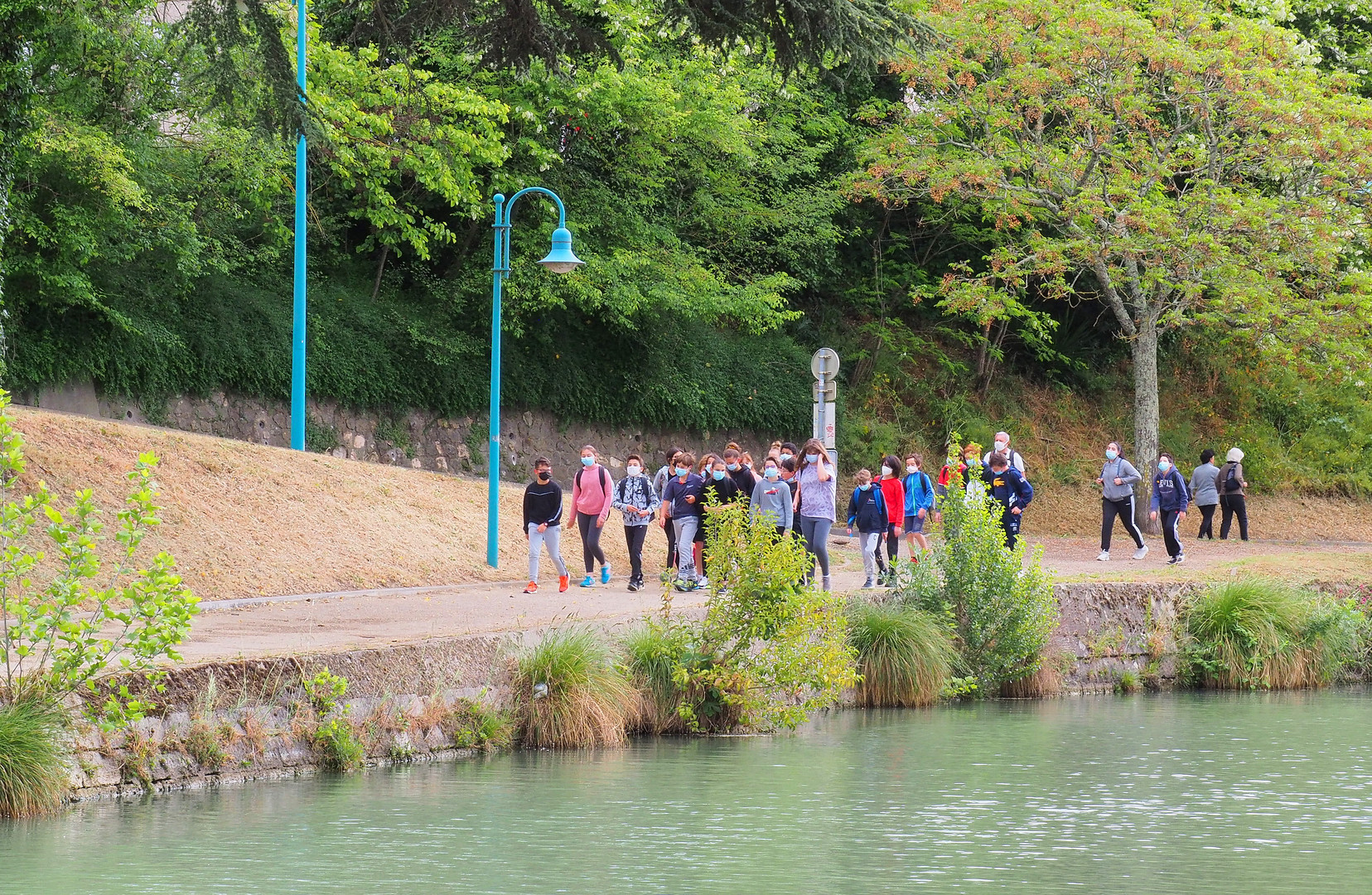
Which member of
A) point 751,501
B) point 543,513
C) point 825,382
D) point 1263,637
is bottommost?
Result: point 1263,637

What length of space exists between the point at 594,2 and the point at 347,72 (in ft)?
13.0

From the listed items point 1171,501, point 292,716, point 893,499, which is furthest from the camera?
point 1171,501

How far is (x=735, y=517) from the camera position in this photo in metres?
13.2

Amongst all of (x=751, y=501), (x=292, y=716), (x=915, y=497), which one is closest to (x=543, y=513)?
(x=751, y=501)

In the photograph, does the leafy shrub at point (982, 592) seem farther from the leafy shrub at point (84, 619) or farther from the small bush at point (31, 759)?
the small bush at point (31, 759)

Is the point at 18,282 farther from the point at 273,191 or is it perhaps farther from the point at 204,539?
the point at 204,539

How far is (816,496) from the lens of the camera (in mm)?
17625

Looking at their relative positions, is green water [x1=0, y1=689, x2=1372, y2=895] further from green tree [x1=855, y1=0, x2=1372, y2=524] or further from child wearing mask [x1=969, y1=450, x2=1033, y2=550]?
green tree [x1=855, y1=0, x2=1372, y2=524]

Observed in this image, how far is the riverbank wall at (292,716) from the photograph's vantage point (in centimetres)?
980

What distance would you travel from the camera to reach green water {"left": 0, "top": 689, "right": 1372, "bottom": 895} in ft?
27.7

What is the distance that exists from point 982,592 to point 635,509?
14.0ft

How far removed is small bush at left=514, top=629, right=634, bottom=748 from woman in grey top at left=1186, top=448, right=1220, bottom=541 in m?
20.2

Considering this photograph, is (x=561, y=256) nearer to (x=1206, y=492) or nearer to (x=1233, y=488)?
(x=1206, y=492)

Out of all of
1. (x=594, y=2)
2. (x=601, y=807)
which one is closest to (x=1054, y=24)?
(x=594, y=2)
